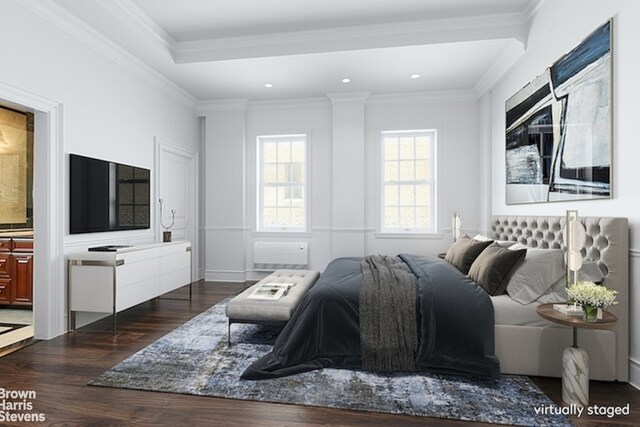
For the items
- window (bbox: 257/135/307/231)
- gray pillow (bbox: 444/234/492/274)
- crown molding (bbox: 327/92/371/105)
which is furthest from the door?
gray pillow (bbox: 444/234/492/274)

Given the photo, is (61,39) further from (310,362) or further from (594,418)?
(594,418)

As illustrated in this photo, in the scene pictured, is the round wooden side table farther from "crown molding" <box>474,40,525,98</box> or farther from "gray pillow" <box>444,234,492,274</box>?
"crown molding" <box>474,40,525,98</box>

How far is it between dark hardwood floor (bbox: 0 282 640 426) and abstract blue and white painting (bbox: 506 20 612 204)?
1525mm

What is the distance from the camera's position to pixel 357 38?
3990 millimetres

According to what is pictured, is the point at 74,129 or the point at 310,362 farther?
the point at 74,129

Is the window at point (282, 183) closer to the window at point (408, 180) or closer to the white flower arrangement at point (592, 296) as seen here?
the window at point (408, 180)

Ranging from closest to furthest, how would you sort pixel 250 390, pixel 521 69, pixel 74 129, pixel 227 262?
pixel 250 390
pixel 74 129
pixel 521 69
pixel 227 262

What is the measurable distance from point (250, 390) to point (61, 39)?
357 cm

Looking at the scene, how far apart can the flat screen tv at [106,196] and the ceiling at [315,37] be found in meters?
1.39

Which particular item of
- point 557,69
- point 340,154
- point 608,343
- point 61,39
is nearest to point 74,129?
point 61,39

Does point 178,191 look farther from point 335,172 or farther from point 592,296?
point 592,296

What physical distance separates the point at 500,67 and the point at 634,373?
348 cm

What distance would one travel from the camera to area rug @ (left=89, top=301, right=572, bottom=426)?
2092mm

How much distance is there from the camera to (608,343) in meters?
2.44
